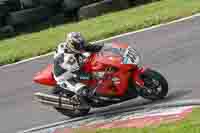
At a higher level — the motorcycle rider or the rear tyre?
the motorcycle rider

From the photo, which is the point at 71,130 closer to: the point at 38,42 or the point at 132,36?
the point at 132,36

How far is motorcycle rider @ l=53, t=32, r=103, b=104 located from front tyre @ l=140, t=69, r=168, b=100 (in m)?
0.98

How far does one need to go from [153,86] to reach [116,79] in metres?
0.63

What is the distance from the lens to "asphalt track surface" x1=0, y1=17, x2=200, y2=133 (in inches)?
491

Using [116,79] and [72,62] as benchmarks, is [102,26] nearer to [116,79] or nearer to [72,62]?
[72,62]

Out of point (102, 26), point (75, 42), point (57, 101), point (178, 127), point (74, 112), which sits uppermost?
point (75, 42)

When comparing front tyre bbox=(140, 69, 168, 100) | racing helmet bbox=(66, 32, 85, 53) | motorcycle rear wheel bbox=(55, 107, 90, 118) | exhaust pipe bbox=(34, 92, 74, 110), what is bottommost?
motorcycle rear wheel bbox=(55, 107, 90, 118)

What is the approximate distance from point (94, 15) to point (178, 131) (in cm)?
1323

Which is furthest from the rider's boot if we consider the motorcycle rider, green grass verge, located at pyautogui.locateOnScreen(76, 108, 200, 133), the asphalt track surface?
green grass verge, located at pyautogui.locateOnScreen(76, 108, 200, 133)

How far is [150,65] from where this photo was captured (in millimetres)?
14562

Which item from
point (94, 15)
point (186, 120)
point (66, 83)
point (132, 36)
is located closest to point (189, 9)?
point (132, 36)

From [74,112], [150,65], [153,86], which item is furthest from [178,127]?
[150,65]

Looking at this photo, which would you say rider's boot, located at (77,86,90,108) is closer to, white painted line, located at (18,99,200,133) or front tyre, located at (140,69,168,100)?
white painted line, located at (18,99,200,133)

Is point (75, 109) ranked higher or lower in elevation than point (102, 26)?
lower
